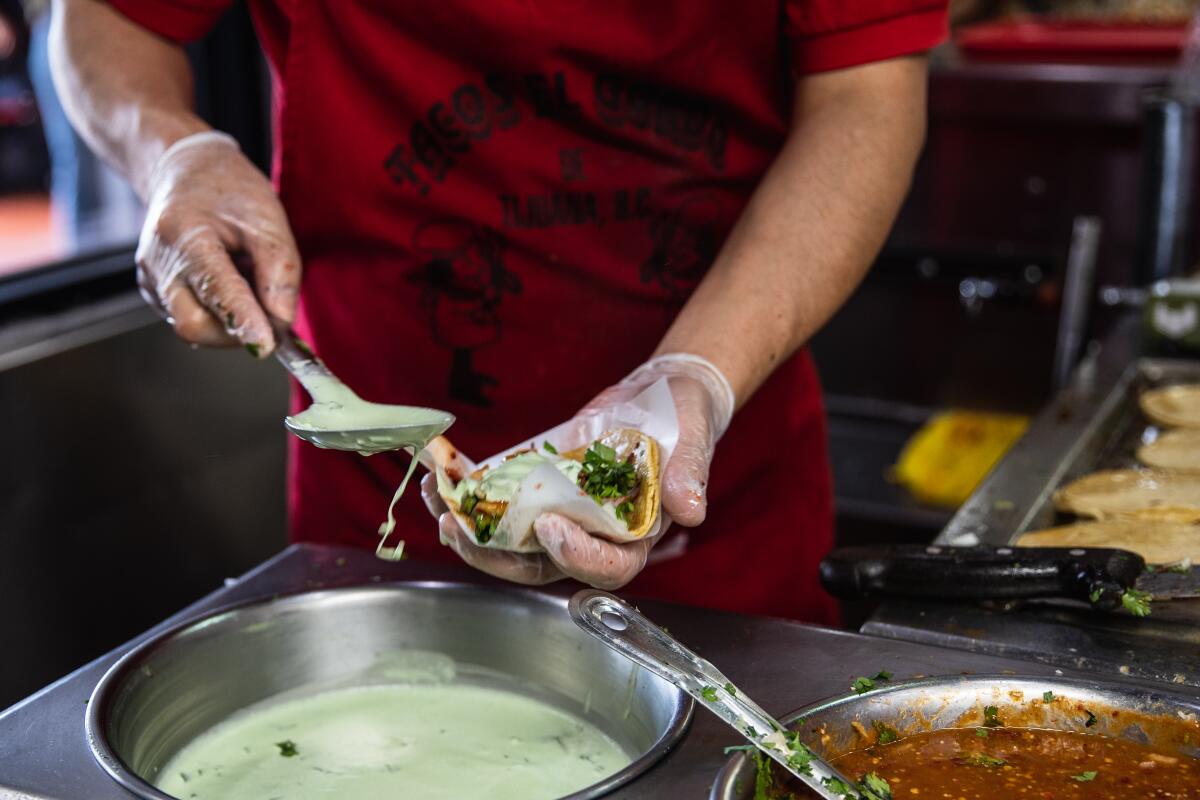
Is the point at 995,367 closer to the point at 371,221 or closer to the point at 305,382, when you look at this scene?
the point at 371,221

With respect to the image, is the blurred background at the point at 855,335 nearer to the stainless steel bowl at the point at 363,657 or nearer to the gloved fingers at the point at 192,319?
the gloved fingers at the point at 192,319

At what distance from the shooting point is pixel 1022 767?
1.17m

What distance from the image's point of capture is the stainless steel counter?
1060mm

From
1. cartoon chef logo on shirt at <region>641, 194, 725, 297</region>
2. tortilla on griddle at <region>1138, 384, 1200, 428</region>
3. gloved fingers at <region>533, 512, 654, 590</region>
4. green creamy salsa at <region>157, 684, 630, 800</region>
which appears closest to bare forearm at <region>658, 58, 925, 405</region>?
cartoon chef logo on shirt at <region>641, 194, 725, 297</region>

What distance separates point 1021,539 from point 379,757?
2.68ft

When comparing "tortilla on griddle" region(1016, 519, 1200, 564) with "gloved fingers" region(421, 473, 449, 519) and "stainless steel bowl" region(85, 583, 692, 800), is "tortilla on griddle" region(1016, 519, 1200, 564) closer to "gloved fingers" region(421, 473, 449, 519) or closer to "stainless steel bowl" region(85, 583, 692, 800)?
"stainless steel bowl" region(85, 583, 692, 800)

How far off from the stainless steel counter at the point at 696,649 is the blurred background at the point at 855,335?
1.12 metres

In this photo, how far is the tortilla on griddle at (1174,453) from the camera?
6.20 ft

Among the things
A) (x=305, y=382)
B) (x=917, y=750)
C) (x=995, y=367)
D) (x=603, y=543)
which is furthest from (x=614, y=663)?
(x=995, y=367)

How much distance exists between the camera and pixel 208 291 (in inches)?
60.8

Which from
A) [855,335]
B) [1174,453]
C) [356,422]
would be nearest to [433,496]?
[356,422]

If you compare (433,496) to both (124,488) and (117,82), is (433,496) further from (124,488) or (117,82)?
(124,488)

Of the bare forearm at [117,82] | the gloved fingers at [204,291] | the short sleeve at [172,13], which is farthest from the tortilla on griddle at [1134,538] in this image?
the short sleeve at [172,13]

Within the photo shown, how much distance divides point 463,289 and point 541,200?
16cm
